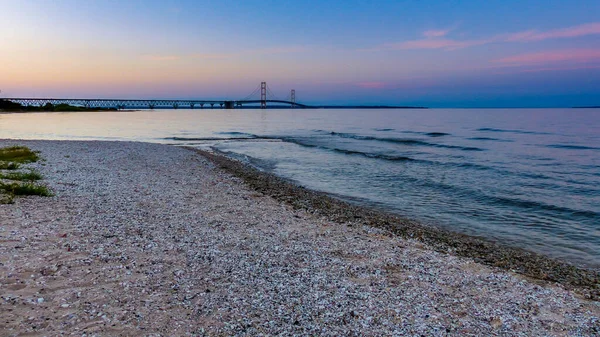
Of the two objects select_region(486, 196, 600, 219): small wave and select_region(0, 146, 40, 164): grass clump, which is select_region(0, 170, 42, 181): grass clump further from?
select_region(486, 196, 600, 219): small wave

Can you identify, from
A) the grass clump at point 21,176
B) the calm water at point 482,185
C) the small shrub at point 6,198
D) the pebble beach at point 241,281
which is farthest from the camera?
the grass clump at point 21,176

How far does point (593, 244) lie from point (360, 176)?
13393mm

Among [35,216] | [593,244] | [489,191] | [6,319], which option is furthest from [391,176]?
[6,319]

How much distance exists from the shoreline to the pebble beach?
380mm

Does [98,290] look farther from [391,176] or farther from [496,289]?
[391,176]

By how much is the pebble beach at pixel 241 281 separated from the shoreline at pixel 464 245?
0.38 m

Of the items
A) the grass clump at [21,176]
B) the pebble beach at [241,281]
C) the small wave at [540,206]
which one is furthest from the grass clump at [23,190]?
the small wave at [540,206]

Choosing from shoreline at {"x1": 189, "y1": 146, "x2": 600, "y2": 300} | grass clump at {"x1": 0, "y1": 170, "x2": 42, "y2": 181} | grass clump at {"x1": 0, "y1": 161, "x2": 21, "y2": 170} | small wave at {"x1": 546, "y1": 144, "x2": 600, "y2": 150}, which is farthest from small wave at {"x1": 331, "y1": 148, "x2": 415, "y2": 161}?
grass clump at {"x1": 0, "y1": 161, "x2": 21, "y2": 170}

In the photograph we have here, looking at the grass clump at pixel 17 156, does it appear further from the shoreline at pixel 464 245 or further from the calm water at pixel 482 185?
the calm water at pixel 482 185

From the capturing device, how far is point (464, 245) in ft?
35.9

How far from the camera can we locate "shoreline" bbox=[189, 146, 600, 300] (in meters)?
8.78

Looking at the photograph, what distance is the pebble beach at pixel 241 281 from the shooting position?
5695 millimetres

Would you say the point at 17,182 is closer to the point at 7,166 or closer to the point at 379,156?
the point at 7,166

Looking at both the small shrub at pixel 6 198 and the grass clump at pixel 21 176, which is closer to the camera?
the small shrub at pixel 6 198
